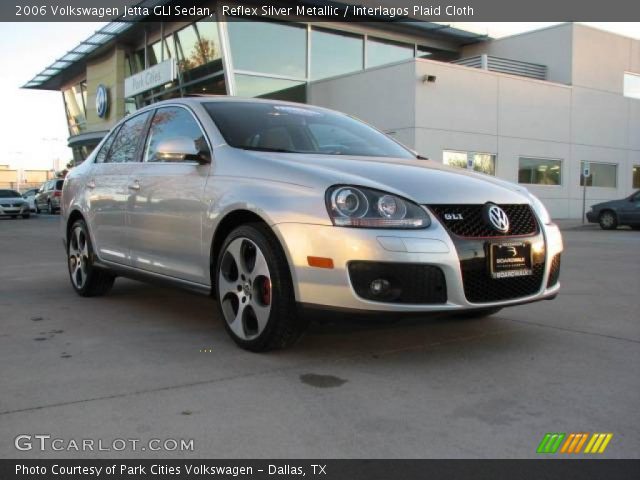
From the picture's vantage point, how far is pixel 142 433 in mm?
2734

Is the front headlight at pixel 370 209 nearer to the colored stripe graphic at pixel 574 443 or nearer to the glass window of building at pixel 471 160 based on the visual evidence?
the colored stripe graphic at pixel 574 443

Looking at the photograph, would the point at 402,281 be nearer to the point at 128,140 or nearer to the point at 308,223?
the point at 308,223

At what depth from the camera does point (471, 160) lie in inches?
827

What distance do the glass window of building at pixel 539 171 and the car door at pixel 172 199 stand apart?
1984cm

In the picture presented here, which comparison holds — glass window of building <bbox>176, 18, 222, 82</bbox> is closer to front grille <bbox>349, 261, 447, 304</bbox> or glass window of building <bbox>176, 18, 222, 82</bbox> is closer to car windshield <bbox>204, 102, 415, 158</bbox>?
car windshield <bbox>204, 102, 415, 158</bbox>

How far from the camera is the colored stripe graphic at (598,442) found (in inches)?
102

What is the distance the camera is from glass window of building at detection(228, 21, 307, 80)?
23.1 meters

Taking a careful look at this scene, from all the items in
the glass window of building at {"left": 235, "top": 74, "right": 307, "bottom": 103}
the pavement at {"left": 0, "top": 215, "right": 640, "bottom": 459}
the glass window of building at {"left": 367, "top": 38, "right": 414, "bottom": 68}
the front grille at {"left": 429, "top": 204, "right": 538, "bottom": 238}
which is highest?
the glass window of building at {"left": 367, "top": 38, "right": 414, "bottom": 68}

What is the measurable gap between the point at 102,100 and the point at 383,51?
16.4 meters

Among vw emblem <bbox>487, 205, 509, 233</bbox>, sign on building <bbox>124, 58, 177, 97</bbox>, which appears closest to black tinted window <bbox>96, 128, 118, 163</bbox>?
vw emblem <bbox>487, 205, 509, 233</bbox>

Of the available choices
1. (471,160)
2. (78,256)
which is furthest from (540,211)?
(471,160)

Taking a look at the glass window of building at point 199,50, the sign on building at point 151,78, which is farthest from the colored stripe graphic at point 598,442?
the sign on building at point 151,78

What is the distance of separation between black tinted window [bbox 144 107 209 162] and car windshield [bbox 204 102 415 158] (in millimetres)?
166

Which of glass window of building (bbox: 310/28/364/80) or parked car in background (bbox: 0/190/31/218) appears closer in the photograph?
glass window of building (bbox: 310/28/364/80)
